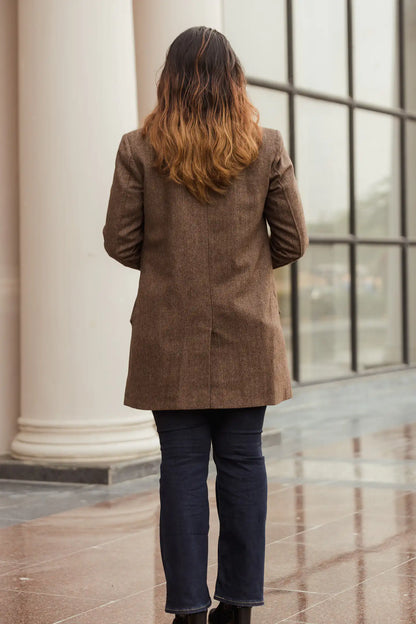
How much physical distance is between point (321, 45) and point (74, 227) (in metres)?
6.52

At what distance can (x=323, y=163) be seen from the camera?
524 inches

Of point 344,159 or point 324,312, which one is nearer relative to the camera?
point 324,312

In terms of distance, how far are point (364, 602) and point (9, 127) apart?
16.0 feet

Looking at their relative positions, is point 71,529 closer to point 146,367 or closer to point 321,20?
point 146,367

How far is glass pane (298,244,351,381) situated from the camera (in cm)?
1299

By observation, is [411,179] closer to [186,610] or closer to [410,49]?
[410,49]

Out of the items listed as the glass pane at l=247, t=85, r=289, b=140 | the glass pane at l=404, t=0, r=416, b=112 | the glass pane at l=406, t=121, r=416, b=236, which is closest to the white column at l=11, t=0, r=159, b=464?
the glass pane at l=247, t=85, r=289, b=140

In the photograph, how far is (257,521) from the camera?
147 inches

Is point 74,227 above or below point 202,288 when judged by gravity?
above

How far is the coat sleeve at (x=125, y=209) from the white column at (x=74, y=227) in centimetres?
396

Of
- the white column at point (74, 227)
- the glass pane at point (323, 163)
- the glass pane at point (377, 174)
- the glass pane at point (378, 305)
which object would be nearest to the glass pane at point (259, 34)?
the glass pane at point (323, 163)

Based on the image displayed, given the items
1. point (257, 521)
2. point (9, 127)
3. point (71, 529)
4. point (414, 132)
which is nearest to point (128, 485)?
point (71, 529)

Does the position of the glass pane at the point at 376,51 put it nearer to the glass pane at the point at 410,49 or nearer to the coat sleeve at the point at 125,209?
the glass pane at the point at 410,49

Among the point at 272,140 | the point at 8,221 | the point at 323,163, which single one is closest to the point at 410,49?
the point at 323,163
